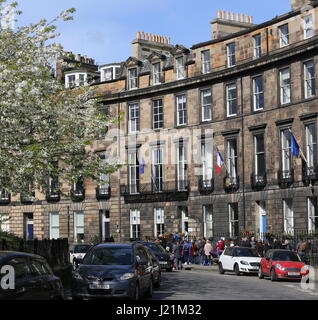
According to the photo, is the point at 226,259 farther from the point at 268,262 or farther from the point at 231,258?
the point at 268,262

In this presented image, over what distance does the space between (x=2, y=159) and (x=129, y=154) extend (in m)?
36.1

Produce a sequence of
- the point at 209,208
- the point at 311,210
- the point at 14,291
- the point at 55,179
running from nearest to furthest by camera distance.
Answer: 1. the point at 14,291
2. the point at 55,179
3. the point at 311,210
4. the point at 209,208

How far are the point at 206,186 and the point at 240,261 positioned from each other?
16.0m

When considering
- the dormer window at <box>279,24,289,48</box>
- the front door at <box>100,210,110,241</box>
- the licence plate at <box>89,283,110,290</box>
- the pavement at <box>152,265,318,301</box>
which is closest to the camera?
the licence plate at <box>89,283,110,290</box>

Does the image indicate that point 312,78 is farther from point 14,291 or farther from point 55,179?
point 14,291

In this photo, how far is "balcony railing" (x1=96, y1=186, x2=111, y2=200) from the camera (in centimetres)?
5875

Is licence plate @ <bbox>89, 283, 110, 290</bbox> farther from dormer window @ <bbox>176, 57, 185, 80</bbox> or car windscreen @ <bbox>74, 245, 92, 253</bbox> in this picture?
dormer window @ <bbox>176, 57, 185, 80</bbox>

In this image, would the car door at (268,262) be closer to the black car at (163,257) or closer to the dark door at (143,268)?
the black car at (163,257)

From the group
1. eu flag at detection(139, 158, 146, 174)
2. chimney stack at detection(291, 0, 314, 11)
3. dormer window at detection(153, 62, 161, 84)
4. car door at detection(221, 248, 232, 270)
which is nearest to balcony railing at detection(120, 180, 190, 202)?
eu flag at detection(139, 158, 146, 174)

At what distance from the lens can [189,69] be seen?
54.1 meters

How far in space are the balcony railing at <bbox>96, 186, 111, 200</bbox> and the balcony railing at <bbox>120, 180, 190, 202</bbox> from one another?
4.69 ft

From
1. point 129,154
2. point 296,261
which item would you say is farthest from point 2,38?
point 129,154

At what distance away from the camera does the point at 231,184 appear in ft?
163

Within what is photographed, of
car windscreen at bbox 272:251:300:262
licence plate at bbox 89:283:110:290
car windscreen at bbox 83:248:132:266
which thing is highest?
car windscreen at bbox 83:248:132:266
